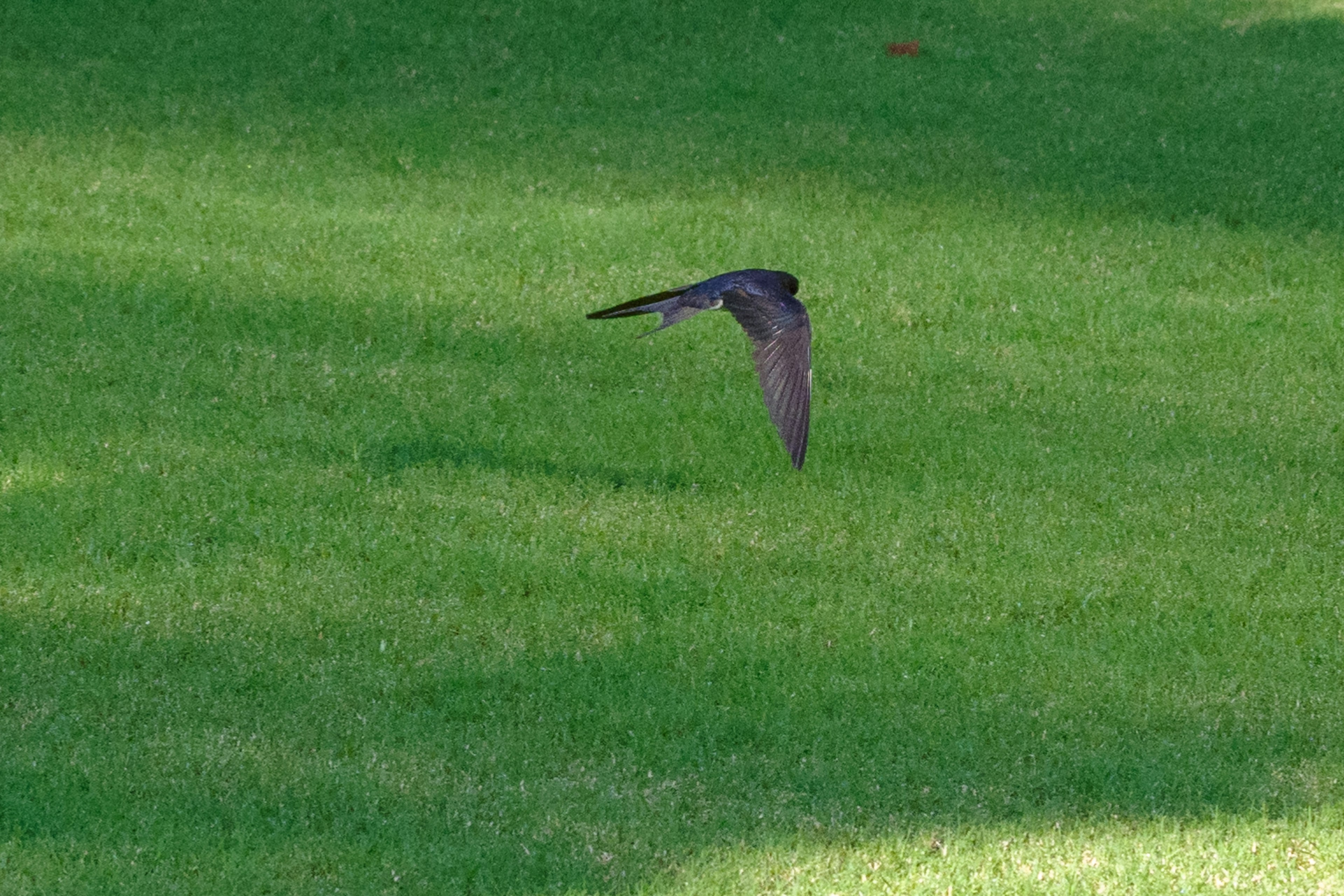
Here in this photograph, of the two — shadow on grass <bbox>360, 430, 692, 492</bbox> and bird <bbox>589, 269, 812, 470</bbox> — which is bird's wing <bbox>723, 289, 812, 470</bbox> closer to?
bird <bbox>589, 269, 812, 470</bbox>

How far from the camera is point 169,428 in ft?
41.8

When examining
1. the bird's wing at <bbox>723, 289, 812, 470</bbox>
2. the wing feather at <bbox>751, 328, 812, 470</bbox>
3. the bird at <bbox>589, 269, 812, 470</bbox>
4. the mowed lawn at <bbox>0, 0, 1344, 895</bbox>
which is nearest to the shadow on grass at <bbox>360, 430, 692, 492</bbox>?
the mowed lawn at <bbox>0, 0, 1344, 895</bbox>

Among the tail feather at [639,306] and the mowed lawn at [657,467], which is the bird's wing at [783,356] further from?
the mowed lawn at [657,467]

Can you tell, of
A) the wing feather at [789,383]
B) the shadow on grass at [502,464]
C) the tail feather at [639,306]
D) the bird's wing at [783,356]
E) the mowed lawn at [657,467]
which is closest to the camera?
the mowed lawn at [657,467]

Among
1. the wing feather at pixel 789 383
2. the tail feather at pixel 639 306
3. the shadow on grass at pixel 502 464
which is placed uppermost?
the tail feather at pixel 639 306

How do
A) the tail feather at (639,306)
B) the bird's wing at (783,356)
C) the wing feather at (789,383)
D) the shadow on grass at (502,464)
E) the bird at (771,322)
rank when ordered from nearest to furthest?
the wing feather at (789,383) → the bird's wing at (783,356) → the bird at (771,322) → the tail feather at (639,306) → the shadow on grass at (502,464)

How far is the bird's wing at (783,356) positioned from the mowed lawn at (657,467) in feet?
5.03

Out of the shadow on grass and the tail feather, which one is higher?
the tail feather

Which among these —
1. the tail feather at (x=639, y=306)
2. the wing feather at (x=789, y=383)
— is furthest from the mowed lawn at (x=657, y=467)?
the tail feather at (x=639, y=306)

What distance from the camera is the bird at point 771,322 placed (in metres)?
8.27

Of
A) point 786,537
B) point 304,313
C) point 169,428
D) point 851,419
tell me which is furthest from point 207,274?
point 786,537

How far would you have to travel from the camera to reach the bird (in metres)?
8.27

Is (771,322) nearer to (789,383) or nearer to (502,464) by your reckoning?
(789,383)

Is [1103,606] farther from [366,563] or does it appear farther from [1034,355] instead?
[1034,355]
